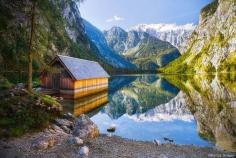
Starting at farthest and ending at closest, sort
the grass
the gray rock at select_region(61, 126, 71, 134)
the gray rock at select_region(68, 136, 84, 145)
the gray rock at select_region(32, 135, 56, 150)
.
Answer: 1. the gray rock at select_region(61, 126, 71, 134)
2. the grass
3. the gray rock at select_region(68, 136, 84, 145)
4. the gray rock at select_region(32, 135, 56, 150)

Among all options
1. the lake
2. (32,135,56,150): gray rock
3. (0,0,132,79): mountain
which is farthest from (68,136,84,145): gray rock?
(0,0,132,79): mountain

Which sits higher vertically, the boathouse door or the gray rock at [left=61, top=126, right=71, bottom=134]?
the boathouse door

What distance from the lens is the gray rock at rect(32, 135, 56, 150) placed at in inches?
660

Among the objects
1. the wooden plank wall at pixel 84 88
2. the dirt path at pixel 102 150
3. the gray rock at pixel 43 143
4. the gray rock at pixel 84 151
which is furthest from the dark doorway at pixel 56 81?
the gray rock at pixel 84 151

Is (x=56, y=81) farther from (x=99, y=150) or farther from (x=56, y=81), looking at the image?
(x=99, y=150)

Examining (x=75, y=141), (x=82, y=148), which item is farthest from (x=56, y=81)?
(x=82, y=148)

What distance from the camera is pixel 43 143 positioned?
1688 centimetres

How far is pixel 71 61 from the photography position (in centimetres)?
5306

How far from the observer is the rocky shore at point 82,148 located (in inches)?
638

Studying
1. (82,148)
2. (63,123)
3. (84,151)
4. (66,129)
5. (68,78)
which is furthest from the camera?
(68,78)

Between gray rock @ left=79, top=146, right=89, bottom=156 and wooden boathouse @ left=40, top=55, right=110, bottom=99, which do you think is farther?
wooden boathouse @ left=40, top=55, right=110, bottom=99

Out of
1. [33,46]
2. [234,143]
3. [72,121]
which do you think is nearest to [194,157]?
[234,143]

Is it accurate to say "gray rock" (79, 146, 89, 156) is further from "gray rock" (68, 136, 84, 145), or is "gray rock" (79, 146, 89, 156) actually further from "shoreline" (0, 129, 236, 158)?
"gray rock" (68, 136, 84, 145)

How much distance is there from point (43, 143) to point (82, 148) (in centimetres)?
262
